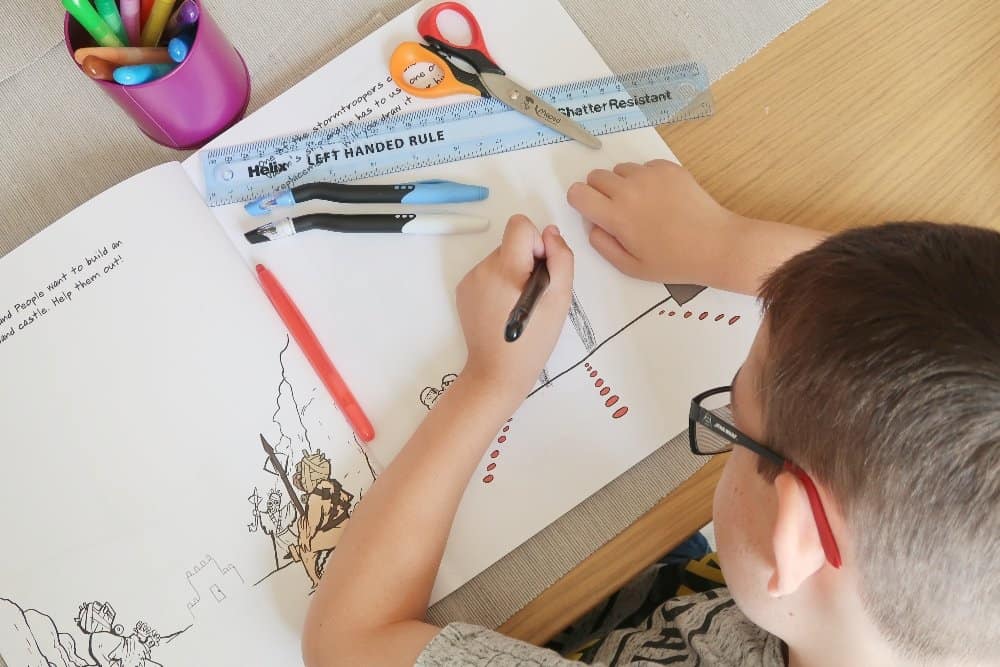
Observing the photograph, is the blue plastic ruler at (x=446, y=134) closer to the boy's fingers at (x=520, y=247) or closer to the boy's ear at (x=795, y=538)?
the boy's fingers at (x=520, y=247)

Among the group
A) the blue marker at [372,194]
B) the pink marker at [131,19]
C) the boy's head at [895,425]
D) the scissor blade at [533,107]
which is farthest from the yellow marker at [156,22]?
the boy's head at [895,425]

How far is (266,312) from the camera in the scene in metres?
0.63

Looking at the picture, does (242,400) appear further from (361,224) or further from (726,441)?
(726,441)

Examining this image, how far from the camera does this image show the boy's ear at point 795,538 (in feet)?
1.33

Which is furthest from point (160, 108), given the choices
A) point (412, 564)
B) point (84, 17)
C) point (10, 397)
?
point (412, 564)

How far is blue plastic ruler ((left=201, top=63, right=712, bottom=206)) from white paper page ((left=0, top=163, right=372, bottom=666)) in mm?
54

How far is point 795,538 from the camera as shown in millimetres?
407

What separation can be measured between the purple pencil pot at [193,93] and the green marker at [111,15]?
0.08ft

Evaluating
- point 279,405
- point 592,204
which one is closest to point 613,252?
point 592,204

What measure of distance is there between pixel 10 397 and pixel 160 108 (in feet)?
0.80

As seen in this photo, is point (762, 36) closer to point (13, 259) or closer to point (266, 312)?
point (266, 312)

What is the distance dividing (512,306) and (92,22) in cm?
36

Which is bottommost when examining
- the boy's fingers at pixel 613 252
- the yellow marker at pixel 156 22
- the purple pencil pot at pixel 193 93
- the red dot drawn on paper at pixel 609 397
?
the red dot drawn on paper at pixel 609 397

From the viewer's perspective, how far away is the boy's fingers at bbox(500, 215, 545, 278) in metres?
0.61
